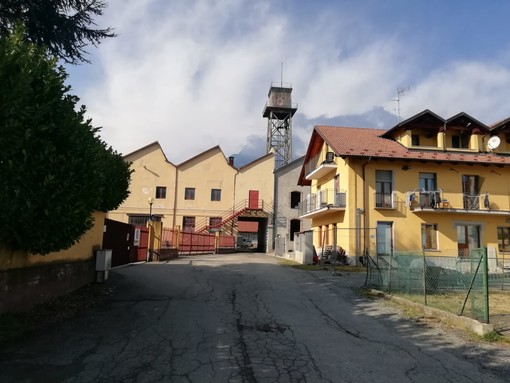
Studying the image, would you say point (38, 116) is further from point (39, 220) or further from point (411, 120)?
point (411, 120)

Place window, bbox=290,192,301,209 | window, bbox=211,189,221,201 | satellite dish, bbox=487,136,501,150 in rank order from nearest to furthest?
satellite dish, bbox=487,136,501,150, window, bbox=290,192,301,209, window, bbox=211,189,221,201

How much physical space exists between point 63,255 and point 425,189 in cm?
2378

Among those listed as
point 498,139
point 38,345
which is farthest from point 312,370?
point 498,139

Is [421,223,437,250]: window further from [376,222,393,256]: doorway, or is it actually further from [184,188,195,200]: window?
[184,188,195,200]: window

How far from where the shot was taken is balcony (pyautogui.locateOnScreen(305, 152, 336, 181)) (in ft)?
96.8

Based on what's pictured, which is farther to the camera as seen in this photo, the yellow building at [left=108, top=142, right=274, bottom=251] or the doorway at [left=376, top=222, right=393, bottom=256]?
the yellow building at [left=108, top=142, right=274, bottom=251]

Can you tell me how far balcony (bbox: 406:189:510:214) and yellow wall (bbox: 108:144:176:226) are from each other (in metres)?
26.5

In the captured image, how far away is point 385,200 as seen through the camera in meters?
27.3

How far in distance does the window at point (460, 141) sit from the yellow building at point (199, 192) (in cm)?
2040

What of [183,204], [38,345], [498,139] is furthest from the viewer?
[183,204]

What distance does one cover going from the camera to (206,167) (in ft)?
153

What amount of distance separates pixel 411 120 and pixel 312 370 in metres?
25.5

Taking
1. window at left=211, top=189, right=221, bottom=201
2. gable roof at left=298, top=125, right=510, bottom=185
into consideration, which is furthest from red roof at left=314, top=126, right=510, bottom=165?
window at left=211, top=189, right=221, bottom=201

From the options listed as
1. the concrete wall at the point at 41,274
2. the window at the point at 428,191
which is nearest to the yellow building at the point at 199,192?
the window at the point at 428,191
